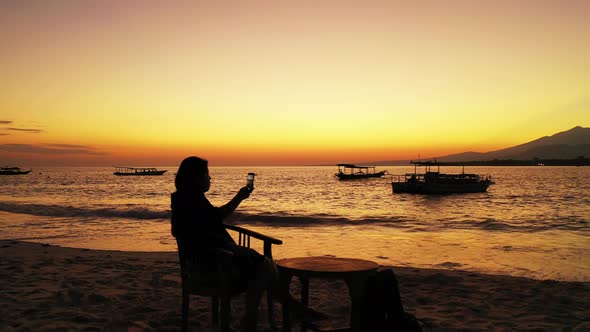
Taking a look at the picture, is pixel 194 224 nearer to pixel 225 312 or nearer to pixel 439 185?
pixel 225 312

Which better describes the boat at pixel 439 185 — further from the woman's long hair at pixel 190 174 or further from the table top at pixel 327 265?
the woman's long hair at pixel 190 174

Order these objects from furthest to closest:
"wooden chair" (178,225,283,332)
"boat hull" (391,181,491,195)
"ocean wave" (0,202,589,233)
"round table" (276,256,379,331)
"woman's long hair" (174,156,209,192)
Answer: "boat hull" (391,181,491,195) < "ocean wave" (0,202,589,233) < "woman's long hair" (174,156,209,192) < "wooden chair" (178,225,283,332) < "round table" (276,256,379,331)

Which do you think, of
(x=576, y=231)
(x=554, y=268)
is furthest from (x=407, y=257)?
(x=576, y=231)

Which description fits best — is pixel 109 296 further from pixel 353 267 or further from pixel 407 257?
pixel 407 257

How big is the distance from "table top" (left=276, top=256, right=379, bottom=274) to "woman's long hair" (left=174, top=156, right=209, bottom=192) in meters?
1.04

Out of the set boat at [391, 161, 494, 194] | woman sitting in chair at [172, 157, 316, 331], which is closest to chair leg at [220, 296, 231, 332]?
woman sitting in chair at [172, 157, 316, 331]

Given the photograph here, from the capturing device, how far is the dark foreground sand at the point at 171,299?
472cm

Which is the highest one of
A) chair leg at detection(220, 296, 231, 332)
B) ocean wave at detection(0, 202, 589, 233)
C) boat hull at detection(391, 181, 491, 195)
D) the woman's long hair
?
the woman's long hair

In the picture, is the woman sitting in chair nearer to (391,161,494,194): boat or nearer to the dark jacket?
the dark jacket

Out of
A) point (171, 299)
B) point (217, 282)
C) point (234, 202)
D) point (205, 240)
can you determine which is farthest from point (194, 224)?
point (171, 299)

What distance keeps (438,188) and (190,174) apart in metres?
50.9

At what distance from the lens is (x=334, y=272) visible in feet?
11.0

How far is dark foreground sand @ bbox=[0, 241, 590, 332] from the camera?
4.72 meters

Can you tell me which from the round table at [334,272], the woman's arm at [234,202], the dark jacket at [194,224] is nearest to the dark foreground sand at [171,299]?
the round table at [334,272]
